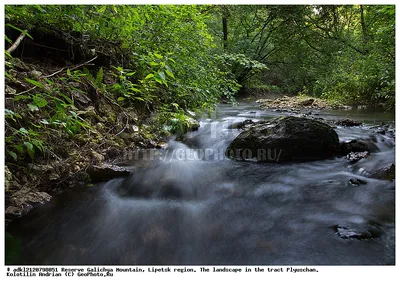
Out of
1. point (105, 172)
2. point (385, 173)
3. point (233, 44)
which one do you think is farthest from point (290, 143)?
point (233, 44)

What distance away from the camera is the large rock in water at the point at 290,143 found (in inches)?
143

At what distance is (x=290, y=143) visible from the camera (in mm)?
3646

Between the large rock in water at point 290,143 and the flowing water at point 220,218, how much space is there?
0.19 m

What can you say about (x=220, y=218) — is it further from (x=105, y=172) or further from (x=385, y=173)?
(x=385, y=173)

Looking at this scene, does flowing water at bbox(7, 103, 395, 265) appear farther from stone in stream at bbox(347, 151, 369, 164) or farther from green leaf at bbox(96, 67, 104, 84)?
green leaf at bbox(96, 67, 104, 84)

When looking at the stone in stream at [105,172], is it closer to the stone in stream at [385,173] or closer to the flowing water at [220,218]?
the flowing water at [220,218]

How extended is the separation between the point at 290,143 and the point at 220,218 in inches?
73.6

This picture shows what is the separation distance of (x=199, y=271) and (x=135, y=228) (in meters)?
0.74

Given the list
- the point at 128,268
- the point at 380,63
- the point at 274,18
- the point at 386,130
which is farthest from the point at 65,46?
the point at 274,18

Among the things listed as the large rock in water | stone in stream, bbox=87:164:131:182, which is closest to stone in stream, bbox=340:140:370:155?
the large rock in water

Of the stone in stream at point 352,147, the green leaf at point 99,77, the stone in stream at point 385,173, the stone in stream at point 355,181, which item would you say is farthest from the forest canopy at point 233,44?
the stone in stream at point 355,181

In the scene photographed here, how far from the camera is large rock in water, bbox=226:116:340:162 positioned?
3.63 meters

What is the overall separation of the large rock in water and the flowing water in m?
0.19

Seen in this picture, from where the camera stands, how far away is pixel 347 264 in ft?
5.50
